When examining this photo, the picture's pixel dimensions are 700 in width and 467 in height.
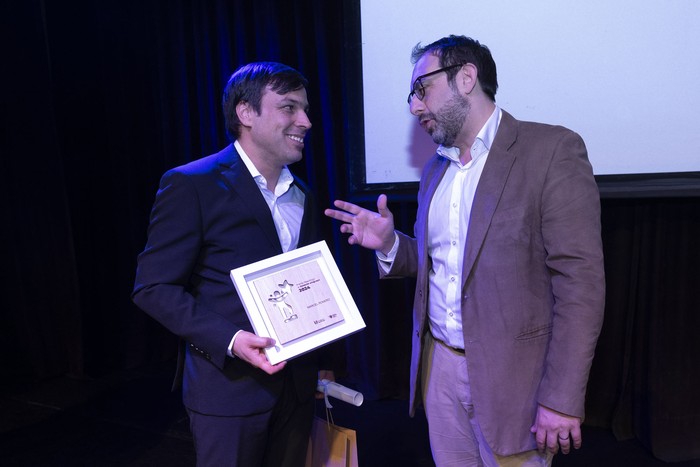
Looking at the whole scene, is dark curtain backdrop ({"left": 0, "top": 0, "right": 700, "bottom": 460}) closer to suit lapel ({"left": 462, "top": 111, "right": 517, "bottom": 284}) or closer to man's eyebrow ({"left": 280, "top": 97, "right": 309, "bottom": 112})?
man's eyebrow ({"left": 280, "top": 97, "right": 309, "bottom": 112})

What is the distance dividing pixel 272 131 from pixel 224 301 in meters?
0.60

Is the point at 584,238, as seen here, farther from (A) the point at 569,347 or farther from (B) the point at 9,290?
(B) the point at 9,290

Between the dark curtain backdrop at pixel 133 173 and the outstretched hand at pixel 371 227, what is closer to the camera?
the outstretched hand at pixel 371 227

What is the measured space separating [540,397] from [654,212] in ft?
5.80

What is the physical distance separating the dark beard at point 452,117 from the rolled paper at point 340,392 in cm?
91

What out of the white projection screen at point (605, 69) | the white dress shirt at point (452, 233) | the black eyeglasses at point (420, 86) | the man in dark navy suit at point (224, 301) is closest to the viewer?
the man in dark navy suit at point (224, 301)

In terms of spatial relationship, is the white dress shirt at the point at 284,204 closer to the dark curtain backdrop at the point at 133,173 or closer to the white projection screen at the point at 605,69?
the dark curtain backdrop at the point at 133,173

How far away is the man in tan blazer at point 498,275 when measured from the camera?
134 centimetres

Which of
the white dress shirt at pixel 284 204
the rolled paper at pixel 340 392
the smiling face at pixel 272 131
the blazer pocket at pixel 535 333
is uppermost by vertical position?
the smiling face at pixel 272 131

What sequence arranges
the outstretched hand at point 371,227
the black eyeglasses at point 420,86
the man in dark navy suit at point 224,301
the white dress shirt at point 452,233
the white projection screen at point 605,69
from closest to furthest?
the man in dark navy suit at point 224,301
the white dress shirt at point 452,233
the black eyeglasses at point 420,86
the outstretched hand at point 371,227
the white projection screen at point 605,69

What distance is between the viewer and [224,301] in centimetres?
152

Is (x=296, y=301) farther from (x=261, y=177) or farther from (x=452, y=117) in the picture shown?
(x=452, y=117)

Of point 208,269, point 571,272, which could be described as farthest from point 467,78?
point 208,269

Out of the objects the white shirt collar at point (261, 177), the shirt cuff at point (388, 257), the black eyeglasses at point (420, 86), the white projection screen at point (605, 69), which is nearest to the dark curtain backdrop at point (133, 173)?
the white projection screen at point (605, 69)
